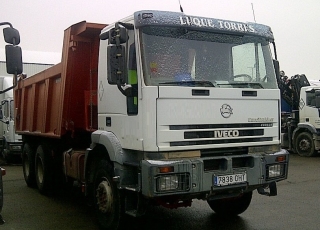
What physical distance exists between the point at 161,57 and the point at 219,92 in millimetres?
833

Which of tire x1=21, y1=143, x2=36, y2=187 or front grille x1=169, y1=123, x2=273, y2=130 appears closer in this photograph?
front grille x1=169, y1=123, x2=273, y2=130

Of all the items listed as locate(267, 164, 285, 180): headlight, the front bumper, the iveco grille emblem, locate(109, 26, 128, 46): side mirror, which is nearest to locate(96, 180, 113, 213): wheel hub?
the front bumper

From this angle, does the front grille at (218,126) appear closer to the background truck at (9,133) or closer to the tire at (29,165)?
the tire at (29,165)

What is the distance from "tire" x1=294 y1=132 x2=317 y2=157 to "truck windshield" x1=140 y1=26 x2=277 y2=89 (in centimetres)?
1033

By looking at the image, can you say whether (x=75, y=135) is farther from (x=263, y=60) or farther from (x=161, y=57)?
(x=263, y=60)

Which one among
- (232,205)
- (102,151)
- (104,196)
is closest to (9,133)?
(102,151)

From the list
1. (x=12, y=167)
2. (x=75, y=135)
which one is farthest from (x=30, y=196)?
(x=12, y=167)

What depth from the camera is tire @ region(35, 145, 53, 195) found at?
8.42 m

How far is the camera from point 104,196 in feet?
18.8

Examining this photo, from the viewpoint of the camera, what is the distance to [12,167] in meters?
14.2

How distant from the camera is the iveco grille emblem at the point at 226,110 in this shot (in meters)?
5.35

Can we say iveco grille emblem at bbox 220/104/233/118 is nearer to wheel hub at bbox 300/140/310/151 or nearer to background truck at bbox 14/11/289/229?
background truck at bbox 14/11/289/229

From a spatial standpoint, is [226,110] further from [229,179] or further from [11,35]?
[11,35]

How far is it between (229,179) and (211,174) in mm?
273
